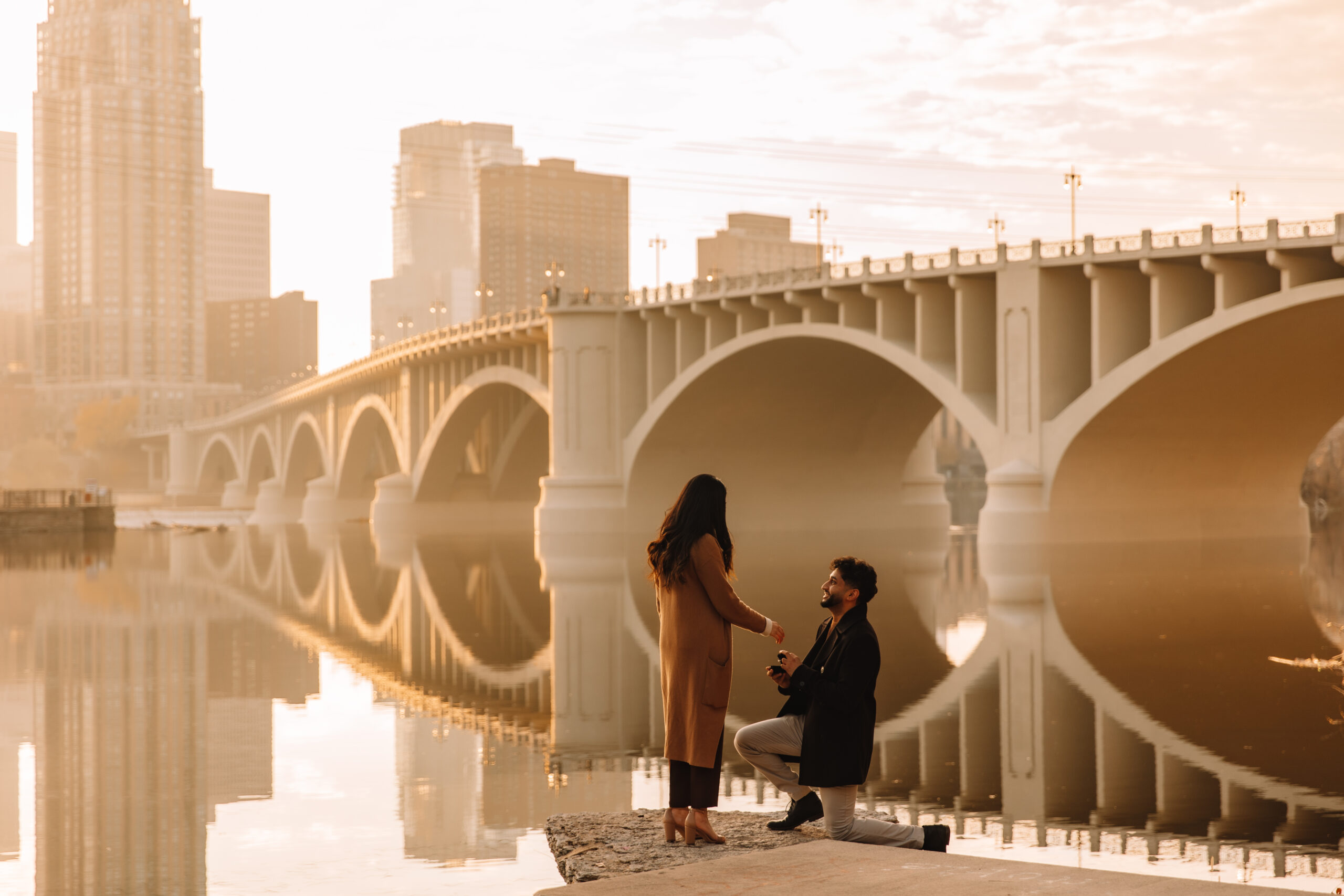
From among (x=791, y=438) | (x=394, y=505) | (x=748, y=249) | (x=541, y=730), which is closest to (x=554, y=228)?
(x=748, y=249)

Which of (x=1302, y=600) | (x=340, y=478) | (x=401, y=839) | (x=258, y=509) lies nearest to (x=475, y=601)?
(x=1302, y=600)

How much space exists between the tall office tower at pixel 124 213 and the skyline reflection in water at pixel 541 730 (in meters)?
163

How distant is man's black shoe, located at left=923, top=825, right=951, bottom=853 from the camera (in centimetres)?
778

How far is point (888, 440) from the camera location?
56.2 meters

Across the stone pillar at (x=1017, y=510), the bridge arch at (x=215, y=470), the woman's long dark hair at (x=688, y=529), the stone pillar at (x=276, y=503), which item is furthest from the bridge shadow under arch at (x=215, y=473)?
the woman's long dark hair at (x=688, y=529)

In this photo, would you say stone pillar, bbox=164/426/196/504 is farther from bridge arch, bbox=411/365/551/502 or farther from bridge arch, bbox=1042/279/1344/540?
bridge arch, bbox=1042/279/1344/540

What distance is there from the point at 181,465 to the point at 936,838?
134 m

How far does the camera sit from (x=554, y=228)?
13138 centimetres

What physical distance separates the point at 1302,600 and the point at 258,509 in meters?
80.8

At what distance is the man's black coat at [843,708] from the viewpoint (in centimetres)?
767

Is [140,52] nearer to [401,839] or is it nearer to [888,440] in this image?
[888,440]

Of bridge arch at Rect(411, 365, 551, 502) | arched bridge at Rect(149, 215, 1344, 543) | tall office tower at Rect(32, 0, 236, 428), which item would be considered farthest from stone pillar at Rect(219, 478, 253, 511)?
tall office tower at Rect(32, 0, 236, 428)

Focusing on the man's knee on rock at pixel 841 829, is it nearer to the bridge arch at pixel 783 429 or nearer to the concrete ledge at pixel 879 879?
the concrete ledge at pixel 879 879

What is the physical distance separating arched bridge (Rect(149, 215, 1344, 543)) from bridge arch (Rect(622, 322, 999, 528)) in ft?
0.31
